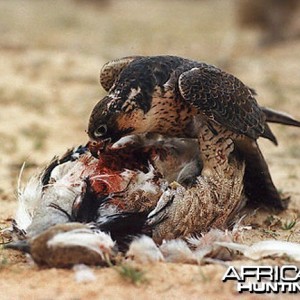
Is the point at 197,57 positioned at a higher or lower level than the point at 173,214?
lower

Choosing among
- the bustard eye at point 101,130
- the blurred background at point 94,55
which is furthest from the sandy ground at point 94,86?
the bustard eye at point 101,130

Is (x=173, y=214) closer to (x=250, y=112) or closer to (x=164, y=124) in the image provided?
(x=164, y=124)

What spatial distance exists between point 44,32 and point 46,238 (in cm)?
1360

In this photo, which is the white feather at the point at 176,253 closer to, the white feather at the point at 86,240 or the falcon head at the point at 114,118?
the white feather at the point at 86,240

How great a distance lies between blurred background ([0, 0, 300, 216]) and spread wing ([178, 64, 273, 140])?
161cm

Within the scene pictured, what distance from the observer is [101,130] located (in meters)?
3.74

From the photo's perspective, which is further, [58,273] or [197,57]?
[197,57]

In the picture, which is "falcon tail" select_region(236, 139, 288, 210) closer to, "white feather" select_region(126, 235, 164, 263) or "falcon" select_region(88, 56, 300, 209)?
"falcon" select_region(88, 56, 300, 209)

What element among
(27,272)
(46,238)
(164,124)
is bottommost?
(27,272)

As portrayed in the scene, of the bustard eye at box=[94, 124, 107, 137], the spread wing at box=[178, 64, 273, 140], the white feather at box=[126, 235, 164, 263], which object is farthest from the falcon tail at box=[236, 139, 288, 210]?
the white feather at box=[126, 235, 164, 263]

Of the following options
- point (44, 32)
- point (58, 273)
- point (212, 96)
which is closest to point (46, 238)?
point (58, 273)

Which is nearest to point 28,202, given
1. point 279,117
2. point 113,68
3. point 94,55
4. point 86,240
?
point 86,240

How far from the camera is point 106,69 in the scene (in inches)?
176

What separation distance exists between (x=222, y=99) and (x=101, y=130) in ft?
2.34
